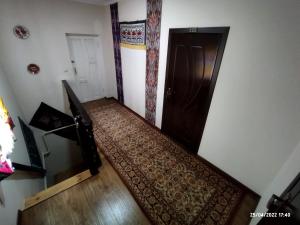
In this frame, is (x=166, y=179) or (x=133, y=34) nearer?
(x=166, y=179)

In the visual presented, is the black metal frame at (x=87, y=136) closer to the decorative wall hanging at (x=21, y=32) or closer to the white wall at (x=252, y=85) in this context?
the white wall at (x=252, y=85)

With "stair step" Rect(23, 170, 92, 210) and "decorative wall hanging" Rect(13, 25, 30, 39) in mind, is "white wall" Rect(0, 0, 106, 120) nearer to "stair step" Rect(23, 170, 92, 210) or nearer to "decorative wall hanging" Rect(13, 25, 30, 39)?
"decorative wall hanging" Rect(13, 25, 30, 39)

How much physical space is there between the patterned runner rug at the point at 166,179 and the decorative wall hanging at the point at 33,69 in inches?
79.4

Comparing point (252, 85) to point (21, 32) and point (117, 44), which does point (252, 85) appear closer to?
point (117, 44)

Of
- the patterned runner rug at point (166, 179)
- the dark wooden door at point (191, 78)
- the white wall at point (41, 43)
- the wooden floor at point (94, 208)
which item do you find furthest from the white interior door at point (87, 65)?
the wooden floor at point (94, 208)

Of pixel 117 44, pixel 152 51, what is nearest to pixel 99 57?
pixel 117 44

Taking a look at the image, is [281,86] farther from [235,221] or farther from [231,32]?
[235,221]

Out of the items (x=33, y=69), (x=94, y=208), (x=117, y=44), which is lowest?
(x=94, y=208)

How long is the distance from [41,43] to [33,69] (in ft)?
2.09

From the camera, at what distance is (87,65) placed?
160 inches

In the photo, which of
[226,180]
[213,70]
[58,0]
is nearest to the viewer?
[213,70]

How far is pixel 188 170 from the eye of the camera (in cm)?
215

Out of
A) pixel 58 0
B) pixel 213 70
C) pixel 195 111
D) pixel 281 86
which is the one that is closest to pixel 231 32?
pixel 213 70

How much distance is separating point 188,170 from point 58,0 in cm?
448
